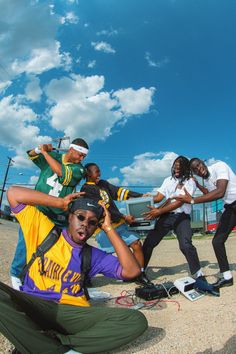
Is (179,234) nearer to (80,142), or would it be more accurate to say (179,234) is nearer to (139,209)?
(139,209)

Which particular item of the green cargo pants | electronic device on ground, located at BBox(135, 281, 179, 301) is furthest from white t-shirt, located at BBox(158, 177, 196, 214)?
the green cargo pants

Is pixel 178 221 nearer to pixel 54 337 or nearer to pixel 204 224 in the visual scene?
pixel 54 337

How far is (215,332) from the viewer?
365 cm

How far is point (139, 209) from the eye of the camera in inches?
244

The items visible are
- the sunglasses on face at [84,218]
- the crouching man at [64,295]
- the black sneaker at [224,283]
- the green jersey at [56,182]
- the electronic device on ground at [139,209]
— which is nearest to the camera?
the crouching man at [64,295]

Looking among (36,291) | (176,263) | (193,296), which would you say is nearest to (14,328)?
(36,291)

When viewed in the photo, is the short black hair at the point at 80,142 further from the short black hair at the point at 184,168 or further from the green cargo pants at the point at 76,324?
the green cargo pants at the point at 76,324

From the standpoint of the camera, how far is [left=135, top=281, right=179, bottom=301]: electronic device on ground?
16.1 ft

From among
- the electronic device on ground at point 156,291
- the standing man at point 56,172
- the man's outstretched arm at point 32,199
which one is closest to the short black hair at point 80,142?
the standing man at point 56,172

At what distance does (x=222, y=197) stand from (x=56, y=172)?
9.06 ft

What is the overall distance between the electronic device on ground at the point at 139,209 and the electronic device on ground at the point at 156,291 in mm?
1266

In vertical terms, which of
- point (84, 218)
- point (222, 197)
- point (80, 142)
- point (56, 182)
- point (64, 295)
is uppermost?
point (80, 142)

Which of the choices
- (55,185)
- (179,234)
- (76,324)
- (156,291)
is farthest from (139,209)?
(76,324)

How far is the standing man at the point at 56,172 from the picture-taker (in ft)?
14.7
